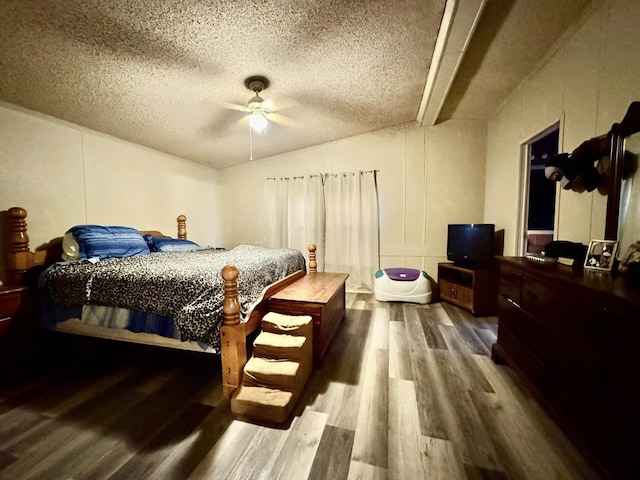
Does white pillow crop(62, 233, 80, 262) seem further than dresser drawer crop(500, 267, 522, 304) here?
Yes

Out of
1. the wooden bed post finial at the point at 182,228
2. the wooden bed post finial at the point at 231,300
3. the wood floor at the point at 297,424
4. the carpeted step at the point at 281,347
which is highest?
the wooden bed post finial at the point at 182,228

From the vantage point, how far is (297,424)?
1.37m

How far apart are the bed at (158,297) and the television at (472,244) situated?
238cm

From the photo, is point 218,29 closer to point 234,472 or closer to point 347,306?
point 234,472

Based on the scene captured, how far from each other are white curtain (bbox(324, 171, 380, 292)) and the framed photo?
8.23ft

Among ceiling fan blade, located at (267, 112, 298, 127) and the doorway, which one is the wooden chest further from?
the doorway

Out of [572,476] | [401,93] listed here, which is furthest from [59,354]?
[401,93]

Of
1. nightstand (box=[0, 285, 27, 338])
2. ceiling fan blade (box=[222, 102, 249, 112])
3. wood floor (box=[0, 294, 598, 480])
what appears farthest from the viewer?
ceiling fan blade (box=[222, 102, 249, 112])

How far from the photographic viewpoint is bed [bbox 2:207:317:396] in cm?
151

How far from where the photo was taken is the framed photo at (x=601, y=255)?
1320 millimetres

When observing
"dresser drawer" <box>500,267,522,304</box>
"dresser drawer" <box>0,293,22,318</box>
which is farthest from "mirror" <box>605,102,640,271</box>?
"dresser drawer" <box>0,293,22,318</box>

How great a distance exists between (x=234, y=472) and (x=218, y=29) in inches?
98.7

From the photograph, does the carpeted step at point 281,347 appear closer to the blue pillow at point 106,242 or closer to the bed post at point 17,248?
the blue pillow at point 106,242

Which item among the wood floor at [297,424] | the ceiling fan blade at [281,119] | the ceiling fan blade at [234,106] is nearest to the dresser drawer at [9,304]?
the wood floor at [297,424]
